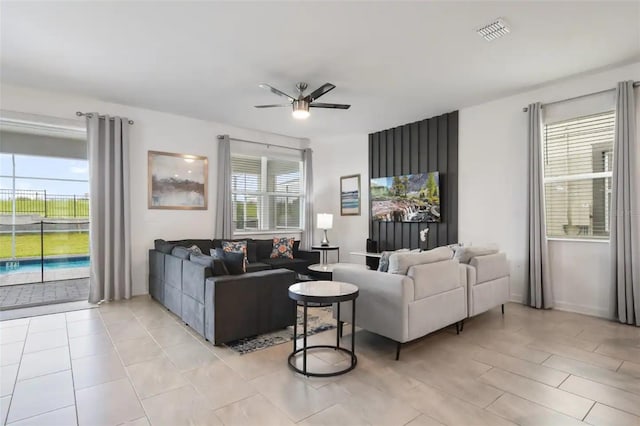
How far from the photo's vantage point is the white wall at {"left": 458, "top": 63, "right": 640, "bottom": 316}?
157 inches

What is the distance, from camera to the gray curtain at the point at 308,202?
704 centimetres

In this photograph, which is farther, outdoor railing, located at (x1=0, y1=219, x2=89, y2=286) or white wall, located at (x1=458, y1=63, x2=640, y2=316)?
outdoor railing, located at (x1=0, y1=219, x2=89, y2=286)

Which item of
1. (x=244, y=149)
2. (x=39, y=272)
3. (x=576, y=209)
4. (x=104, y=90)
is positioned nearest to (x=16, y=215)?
(x=39, y=272)

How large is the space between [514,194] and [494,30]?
250cm

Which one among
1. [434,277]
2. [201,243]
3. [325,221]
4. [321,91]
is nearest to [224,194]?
[201,243]

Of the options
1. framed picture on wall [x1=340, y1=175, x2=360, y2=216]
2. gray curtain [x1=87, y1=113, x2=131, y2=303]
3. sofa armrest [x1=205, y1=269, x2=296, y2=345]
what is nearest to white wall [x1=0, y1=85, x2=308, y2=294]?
gray curtain [x1=87, y1=113, x2=131, y2=303]

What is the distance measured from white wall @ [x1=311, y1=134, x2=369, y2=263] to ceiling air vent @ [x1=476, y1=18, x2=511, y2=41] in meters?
3.71

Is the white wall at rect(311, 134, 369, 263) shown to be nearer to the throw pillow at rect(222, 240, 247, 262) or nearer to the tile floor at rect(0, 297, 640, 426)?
the throw pillow at rect(222, 240, 247, 262)

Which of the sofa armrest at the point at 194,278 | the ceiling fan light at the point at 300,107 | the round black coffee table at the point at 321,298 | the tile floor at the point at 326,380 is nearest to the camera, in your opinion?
the tile floor at the point at 326,380

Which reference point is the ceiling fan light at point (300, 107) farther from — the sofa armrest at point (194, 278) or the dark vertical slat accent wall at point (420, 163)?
the dark vertical slat accent wall at point (420, 163)

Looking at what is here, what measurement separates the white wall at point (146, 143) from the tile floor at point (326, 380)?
1875 millimetres

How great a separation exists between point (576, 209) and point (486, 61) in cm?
227

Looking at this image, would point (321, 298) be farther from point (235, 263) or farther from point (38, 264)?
point (38, 264)

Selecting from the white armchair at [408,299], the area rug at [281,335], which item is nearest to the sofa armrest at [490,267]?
the white armchair at [408,299]
